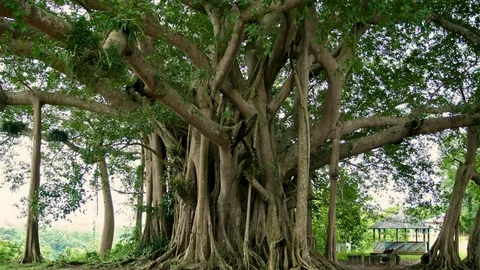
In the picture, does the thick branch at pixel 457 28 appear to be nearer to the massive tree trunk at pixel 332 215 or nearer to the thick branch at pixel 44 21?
the massive tree trunk at pixel 332 215

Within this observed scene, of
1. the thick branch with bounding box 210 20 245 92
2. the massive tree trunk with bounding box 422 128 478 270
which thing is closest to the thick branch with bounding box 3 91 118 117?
the thick branch with bounding box 210 20 245 92

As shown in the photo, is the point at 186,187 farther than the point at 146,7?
Yes

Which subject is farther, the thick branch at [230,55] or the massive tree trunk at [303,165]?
the massive tree trunk at [303,165]

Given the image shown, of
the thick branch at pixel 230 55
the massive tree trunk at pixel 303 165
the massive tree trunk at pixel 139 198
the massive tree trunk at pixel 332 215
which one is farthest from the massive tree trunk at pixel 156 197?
the massive tree trunk at pixel 332 215

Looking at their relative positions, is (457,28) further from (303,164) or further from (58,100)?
(58,100)

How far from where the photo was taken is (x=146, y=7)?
620 cm

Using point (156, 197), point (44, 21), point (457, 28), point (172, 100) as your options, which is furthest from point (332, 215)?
point (44, 21)

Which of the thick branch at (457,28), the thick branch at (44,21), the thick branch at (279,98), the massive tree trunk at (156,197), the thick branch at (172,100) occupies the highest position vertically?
the thick branch at (457,28)

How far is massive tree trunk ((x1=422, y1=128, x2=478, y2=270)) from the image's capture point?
9.00 m

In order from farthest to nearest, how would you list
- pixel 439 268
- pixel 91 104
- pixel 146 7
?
pixel 439 268, pixel 91 104, pixel 146 7

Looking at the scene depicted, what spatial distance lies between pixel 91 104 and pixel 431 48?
18.9ft

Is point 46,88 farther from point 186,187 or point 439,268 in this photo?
point 439,268

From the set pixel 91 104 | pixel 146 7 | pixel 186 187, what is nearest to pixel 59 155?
pixel 91 104

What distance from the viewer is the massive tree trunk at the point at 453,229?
29.5 ft
